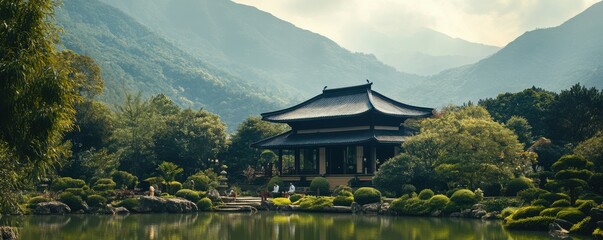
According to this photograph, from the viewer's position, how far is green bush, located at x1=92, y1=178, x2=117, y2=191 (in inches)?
1517

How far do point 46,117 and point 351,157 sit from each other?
3333 cm

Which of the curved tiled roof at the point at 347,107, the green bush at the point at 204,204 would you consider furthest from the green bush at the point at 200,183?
the curved tiled roof at the point at 347,107

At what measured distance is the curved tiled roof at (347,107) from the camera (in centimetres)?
4841

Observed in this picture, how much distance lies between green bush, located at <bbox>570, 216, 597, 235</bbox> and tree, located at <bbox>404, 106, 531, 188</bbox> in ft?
41.1

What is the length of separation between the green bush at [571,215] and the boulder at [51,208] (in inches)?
926

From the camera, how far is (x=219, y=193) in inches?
1721

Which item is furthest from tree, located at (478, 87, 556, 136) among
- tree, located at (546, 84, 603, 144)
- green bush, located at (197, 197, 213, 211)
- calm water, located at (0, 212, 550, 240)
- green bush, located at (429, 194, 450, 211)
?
green bush, located at (197, 197, 213, 211)

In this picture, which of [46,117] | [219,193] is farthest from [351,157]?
[46,117]

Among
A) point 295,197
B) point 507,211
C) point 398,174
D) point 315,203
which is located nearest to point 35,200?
point 295,197

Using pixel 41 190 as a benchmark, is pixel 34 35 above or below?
above

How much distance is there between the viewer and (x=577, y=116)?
4531 cm

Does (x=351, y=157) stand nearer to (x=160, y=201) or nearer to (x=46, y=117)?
(x=160, y=201)

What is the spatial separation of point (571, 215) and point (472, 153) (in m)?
12.5

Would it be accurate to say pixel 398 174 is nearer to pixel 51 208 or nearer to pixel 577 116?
pixel 577 116
